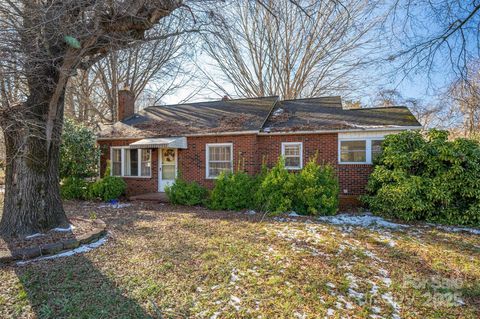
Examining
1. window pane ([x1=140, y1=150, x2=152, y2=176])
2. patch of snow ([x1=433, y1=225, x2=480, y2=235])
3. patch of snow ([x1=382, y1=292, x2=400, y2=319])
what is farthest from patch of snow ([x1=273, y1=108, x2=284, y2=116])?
patch of snow ([x1=382, y1=292, x2=400, y2=319])

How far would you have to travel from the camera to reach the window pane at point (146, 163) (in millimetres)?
13062

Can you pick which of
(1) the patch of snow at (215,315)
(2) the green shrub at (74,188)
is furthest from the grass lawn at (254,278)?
(2) the green shrub at (74,188)

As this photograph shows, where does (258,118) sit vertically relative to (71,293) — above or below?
above

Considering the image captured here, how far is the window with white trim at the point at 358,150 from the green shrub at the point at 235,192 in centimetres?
367

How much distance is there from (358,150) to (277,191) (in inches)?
153

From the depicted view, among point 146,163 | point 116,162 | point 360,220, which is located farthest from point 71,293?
point 116,162

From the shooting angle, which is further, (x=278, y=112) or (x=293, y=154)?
(x=278, y=112)

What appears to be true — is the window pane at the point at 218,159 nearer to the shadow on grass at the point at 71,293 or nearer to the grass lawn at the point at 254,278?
the grass lawn at the point at 254,278

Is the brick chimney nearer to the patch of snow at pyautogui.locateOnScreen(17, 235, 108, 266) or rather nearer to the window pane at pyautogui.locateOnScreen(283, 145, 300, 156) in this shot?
the window pane at pyautogui.locateOnScreen(283, 145, 300, 156)

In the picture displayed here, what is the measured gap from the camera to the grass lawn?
3.28 meters

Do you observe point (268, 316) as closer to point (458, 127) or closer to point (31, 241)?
point (31, 241)

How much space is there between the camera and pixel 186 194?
411 inches

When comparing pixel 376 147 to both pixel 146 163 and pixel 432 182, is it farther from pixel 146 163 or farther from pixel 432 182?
pixel 146 163

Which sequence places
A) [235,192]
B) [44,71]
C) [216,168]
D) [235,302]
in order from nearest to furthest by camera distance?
[235,302] → [44,71] → [235,192] → [216,168]
